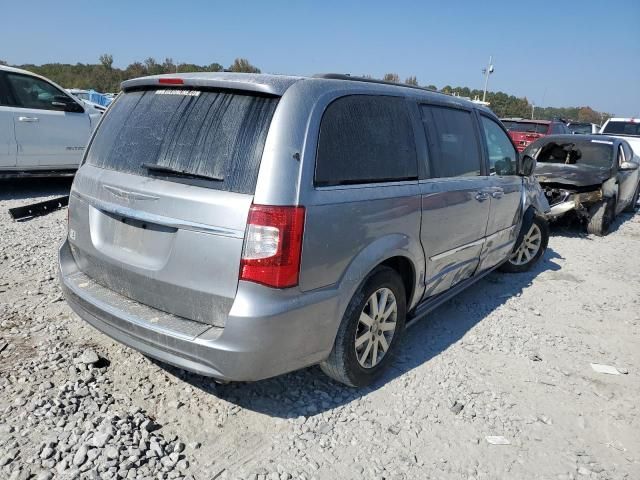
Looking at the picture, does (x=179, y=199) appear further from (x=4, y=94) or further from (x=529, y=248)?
(x=4, y=94)

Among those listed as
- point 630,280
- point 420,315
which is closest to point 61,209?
point 420,315

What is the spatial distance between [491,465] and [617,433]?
91 cm

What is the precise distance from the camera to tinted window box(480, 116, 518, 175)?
4.38 m

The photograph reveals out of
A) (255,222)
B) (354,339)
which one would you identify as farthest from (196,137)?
(354,339)

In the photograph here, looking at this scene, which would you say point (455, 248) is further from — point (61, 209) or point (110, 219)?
point (61, 209)

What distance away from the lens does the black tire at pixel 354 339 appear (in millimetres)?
2762

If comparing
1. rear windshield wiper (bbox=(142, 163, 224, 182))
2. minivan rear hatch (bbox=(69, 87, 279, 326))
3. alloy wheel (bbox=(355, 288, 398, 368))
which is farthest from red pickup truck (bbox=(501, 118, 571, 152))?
rear windshield wiper (bbox=(142, 163, 224, 182))

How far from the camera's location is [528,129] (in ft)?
51.3

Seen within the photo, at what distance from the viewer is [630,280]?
578cm

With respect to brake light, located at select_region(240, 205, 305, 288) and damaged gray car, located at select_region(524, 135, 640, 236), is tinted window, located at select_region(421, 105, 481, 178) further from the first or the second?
damaged gray car, located at select_region(524, 135, 640, 236)

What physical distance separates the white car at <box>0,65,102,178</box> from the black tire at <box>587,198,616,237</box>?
838cm

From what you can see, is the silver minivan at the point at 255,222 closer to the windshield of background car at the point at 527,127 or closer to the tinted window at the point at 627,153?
the tinted window at the point at 627,153

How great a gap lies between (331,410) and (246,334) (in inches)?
35.8

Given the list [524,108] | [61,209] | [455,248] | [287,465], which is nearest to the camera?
[287,465]
